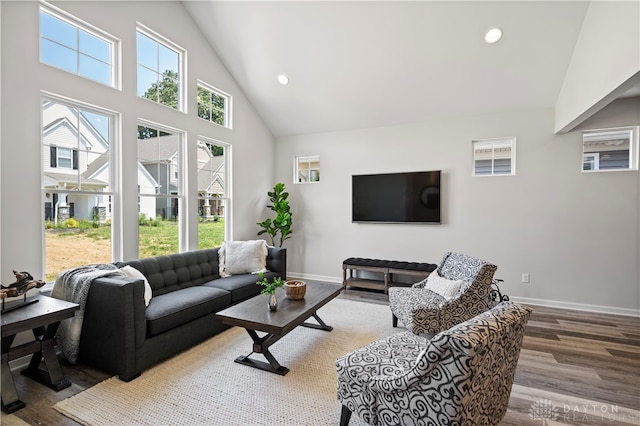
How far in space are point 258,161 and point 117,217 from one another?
268cm

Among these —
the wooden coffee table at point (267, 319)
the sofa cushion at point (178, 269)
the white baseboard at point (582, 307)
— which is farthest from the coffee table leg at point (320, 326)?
the white baseboard at point (582, 307)

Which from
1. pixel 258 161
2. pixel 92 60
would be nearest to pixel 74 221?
pixel 92 60

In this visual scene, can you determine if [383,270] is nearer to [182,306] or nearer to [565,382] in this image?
[565,382]

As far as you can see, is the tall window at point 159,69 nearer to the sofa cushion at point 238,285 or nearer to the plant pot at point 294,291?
the sofa cushion at point 238,285

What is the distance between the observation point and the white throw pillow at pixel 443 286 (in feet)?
9.95

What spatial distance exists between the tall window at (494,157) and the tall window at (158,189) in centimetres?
433

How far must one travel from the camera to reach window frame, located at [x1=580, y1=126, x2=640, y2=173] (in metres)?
3.87

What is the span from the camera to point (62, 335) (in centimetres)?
256

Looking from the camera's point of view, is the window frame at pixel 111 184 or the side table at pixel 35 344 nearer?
the side table at pixel 35 344

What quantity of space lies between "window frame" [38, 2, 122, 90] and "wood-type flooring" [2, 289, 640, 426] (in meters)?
2.74

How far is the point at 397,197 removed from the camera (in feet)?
16.4

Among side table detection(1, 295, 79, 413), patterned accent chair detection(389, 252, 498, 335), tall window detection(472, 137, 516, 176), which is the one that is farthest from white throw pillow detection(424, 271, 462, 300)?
side table detection(1, 295, 79, 413)

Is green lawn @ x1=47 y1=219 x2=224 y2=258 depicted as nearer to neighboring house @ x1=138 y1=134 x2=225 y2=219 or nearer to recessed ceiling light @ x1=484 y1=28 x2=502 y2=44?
neighboring house @ x1=138 y1=134 x2=225 y2=219

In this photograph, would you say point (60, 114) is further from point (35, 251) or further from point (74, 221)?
point (35, 251)
